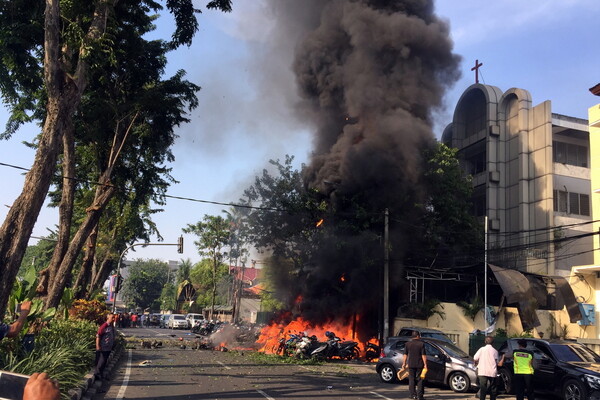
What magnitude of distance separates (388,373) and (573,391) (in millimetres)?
5193

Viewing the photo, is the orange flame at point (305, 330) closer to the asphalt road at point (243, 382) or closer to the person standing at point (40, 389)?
the asphalt road at point (243, 382)

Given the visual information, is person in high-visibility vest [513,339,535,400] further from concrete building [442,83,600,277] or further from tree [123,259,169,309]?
tree [123,259,169,309]

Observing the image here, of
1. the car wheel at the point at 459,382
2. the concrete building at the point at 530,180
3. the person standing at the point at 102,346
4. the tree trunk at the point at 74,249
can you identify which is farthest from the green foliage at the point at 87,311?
the concrete building at the point at 530,180

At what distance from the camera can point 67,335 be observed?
545 inches

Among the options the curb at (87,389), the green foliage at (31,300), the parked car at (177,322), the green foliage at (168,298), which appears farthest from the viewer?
the green foliage at (168,298)

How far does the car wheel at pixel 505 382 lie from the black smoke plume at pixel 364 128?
10190 millimetres

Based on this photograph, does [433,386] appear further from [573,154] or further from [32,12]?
[573,154]

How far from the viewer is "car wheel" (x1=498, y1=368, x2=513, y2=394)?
1408cm

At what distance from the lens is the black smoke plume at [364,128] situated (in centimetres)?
2591

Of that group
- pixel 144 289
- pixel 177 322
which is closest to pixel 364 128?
pixel 177 322

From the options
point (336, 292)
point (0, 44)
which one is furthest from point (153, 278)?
point (0, 44)

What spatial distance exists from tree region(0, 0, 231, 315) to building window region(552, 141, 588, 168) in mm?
28011

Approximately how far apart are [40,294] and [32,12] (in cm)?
913

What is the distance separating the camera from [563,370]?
40.0 ft
